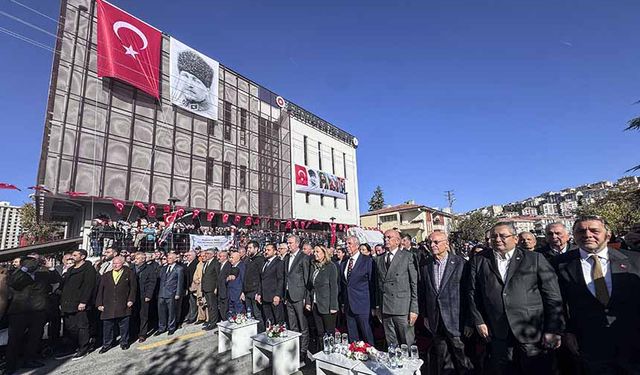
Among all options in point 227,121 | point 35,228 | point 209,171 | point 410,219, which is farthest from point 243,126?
point 410,219

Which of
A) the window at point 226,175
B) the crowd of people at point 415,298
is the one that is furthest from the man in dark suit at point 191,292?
the window at point 226,175

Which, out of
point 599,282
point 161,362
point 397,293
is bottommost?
point 161,362

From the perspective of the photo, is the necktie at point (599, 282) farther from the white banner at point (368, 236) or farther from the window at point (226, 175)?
the window at point (226, 175)

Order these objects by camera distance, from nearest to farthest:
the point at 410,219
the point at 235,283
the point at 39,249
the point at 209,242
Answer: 1. the point at 39,249
2. the point at 235,283
3. the point at 209,242
4. the point at 410,219

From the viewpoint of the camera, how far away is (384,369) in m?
3.35

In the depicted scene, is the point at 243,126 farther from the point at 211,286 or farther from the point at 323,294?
the point at 323,294

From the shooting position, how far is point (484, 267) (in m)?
3.45

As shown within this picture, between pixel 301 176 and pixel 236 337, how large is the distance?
23868mm

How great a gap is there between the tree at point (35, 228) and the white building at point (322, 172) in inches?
1231

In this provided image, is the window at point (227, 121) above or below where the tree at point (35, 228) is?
above

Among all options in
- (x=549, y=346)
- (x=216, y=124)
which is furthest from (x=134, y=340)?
(x=216, y=124)

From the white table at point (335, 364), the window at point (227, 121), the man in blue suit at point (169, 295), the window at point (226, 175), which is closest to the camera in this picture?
the white table at point (335, 364)

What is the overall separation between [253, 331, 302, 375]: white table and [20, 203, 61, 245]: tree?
43.0 metres

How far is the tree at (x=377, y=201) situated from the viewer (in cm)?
6350
